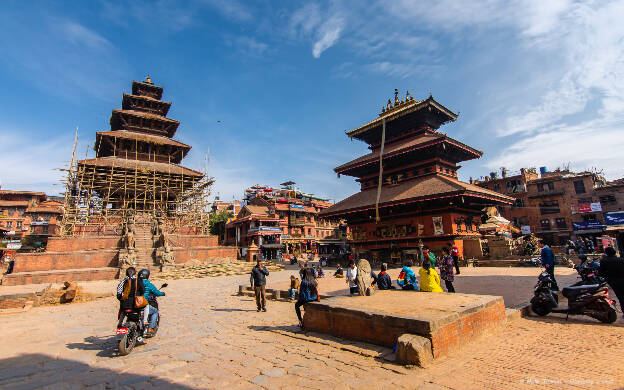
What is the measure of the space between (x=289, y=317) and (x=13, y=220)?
229 ft

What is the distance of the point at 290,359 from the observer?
4.70 metres

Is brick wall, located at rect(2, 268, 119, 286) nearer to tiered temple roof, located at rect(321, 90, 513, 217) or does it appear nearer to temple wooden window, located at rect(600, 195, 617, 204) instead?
tiered temple roof, located at rect(321, 90, 513, 217)

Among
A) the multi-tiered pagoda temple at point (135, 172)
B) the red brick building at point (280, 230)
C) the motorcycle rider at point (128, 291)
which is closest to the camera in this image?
the motorcycle rider at point (128, 291)

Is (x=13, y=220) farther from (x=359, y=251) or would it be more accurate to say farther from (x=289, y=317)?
(x=289, y=317)

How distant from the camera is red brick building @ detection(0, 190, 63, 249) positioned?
170ft

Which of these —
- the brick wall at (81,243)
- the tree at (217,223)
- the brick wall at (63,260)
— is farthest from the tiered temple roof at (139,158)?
the tree at (217,223)

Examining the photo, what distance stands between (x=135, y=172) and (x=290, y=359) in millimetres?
31316

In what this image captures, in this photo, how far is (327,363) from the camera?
4.43m

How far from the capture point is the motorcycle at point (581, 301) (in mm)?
5934

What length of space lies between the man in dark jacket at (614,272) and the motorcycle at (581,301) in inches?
6.7

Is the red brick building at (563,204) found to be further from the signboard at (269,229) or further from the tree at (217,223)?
the tree at (217,223)

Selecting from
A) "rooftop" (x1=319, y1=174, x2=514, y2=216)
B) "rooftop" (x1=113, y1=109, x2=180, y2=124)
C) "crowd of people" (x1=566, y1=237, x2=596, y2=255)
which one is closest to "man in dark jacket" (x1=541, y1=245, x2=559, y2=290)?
"rooftop" (x1=319, y1=174, x2=514, y2=216)

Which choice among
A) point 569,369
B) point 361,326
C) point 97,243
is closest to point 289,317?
point 361,326

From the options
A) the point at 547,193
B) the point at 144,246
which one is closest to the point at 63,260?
the point at 144,246
